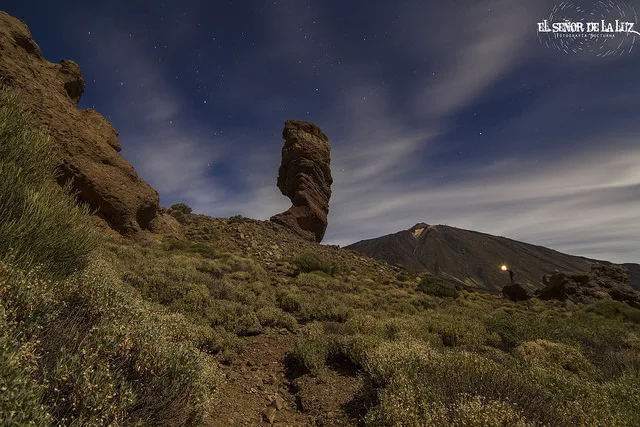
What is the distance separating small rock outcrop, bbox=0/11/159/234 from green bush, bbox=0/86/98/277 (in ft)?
41.7

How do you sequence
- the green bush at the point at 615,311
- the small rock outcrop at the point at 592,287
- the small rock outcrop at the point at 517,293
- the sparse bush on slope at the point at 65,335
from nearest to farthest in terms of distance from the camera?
the sparse bush on slope at the point at 65,335, the green bush at the point at 615,311, the small rock outcrop at the point at 592,287, the small rock outcrop at the point at 517,293

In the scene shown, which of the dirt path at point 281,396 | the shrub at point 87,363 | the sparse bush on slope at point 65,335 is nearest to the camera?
the shrub at point 87,363

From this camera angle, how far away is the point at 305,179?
4119 cm

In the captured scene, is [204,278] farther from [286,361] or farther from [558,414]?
[558,414]

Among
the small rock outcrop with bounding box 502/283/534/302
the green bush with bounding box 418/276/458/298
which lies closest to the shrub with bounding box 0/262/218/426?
the green bush with bounding box 418/276/458/298

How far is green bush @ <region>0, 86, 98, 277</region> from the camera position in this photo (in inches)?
158

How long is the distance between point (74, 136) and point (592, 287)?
4830 cm

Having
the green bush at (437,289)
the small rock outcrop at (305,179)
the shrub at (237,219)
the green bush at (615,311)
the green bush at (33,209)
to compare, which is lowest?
the green bush at (615,311)

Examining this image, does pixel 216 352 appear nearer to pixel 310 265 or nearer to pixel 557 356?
pixel 557 356

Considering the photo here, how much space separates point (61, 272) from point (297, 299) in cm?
824

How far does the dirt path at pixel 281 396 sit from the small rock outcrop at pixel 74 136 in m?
15.2

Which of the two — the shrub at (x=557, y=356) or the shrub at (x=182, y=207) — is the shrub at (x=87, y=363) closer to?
the shrub at (x=557, y=356)

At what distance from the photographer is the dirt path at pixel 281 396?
4785 mm

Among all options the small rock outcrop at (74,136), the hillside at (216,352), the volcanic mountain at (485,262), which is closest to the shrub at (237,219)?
the small rock outcrop at (74,136)
